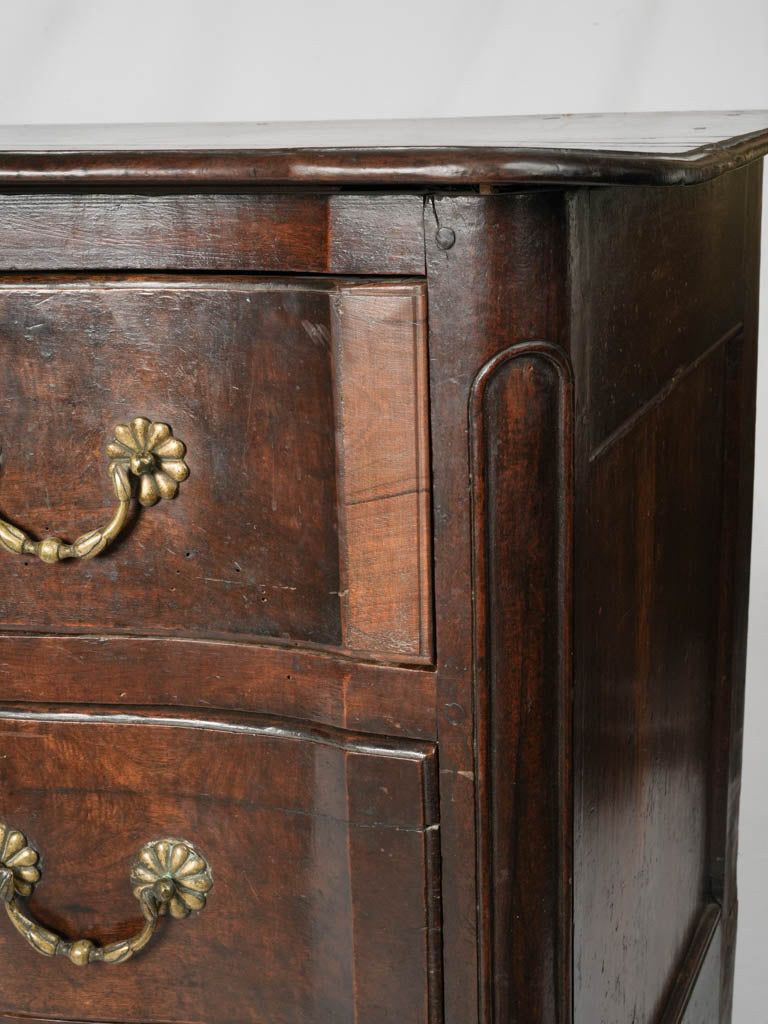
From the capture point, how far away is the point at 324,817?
954 millimetres

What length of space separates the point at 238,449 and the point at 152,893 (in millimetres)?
297

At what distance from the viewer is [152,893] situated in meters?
0.99

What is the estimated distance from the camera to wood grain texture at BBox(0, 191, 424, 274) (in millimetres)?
824

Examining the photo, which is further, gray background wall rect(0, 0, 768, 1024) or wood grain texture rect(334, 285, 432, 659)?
gray background wall rect(0, 0, 768, 1024)

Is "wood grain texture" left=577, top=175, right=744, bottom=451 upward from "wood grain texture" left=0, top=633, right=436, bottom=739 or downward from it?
upward

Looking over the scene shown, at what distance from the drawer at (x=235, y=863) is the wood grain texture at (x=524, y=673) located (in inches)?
1.7

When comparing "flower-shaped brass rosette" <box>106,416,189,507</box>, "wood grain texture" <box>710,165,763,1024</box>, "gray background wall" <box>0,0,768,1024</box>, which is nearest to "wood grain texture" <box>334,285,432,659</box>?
"flower-shaped brass rosette" <box>106,416,189,507</box>

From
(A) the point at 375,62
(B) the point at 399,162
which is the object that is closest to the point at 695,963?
(B) the point at 399,162

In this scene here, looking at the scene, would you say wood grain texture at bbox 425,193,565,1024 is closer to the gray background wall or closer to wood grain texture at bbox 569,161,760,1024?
wood grain texture at bbox 569,161,760,1024

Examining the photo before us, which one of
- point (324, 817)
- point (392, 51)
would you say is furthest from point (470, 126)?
point (392, 51)

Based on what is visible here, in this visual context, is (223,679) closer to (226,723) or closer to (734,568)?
(226,723)

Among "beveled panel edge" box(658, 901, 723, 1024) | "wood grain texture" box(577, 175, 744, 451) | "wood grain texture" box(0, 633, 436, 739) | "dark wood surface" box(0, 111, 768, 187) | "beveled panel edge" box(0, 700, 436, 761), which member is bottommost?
"beveled panel edge" box(658, 901, 723, 1024)

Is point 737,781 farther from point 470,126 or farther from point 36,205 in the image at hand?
point 36,205

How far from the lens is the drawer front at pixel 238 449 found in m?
0.86
